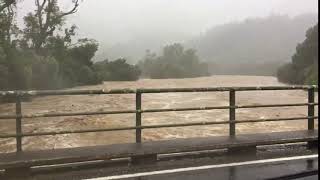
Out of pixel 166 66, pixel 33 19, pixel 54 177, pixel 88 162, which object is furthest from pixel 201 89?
pixel 166 66

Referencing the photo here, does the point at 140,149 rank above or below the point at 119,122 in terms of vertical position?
above

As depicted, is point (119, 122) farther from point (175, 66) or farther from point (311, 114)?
point (175, 66)

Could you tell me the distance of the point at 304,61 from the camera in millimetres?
64688

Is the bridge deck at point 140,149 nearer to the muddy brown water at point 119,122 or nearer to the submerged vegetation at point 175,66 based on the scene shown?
the muddy brown water at point 119,122

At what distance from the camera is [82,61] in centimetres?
6172

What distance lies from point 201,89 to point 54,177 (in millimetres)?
2983

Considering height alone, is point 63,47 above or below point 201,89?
above

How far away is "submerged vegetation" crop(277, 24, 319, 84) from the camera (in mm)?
62062

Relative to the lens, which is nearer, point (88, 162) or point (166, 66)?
point (88, 162)

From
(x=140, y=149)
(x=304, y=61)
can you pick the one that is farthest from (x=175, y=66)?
(x=140, y=149)

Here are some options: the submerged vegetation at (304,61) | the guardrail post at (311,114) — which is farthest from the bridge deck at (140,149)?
the submerged vegetation at (304,61)

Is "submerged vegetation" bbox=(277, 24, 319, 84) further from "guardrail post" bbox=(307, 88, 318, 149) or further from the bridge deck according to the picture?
the bridge deck

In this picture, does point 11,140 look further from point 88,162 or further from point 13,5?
point 13,5

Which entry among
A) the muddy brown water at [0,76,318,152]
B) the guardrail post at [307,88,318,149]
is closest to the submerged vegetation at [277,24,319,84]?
the muddy brown water at [0,76,318,152]
